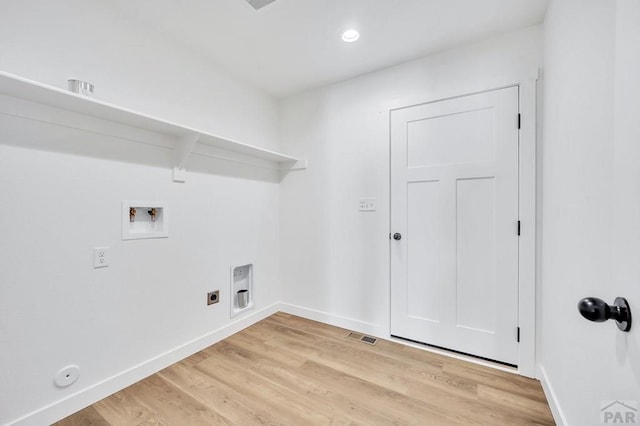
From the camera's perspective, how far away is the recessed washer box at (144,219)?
5.81ft

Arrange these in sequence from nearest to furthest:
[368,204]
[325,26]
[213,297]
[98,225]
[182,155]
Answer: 1. [98,225]
2. [325,26]
3. [182,155]
4. [213,297]
5. [368,204]

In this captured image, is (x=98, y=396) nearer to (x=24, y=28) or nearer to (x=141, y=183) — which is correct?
(x=141, y=183)

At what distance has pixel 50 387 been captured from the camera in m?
1.46

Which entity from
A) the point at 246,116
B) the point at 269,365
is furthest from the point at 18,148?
the point at 269,365

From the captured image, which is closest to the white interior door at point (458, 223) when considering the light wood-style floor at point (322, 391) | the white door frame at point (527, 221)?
the white door frame at point (527, 221)

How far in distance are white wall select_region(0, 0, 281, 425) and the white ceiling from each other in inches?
8.9

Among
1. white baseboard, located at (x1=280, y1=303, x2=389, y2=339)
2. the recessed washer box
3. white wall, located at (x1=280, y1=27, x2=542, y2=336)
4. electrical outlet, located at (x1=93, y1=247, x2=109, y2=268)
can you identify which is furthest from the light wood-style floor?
the recessed washer box

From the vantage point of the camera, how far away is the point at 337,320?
8.81ft

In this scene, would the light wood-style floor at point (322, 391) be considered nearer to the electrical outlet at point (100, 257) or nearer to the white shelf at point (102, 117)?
the electrical outlet at point (100, 257)

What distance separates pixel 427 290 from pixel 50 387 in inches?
99.1

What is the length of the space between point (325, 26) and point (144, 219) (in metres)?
1.90

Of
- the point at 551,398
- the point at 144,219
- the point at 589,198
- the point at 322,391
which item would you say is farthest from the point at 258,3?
the point at 551,398

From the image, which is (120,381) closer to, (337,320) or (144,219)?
(144,219)

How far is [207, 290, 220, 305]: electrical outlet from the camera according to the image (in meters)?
2.31
